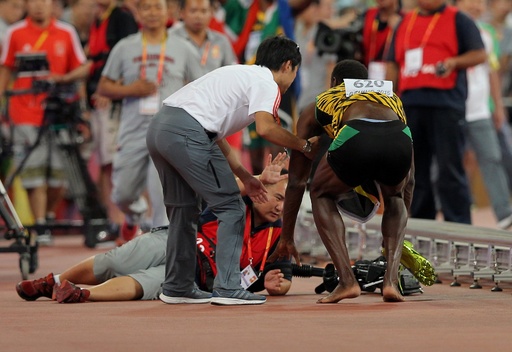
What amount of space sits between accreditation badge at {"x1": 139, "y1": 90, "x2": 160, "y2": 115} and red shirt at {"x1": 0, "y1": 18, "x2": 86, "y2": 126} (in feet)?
7.95

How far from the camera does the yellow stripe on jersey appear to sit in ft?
23.2

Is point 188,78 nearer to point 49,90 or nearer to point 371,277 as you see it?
point 49,90

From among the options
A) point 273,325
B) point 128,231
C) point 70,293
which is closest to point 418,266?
point 273,325

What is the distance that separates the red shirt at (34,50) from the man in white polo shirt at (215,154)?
18.8 ft

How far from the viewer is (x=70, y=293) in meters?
6.95

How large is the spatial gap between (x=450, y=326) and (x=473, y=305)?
3.37ft

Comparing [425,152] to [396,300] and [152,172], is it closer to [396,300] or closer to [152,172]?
[152,172]

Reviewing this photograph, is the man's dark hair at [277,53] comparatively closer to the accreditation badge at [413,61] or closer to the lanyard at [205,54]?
the accreditation badge at [413,61]

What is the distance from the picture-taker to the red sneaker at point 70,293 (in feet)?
22.8

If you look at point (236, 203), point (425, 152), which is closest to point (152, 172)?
point (425, 152)

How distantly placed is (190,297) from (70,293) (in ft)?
2.23

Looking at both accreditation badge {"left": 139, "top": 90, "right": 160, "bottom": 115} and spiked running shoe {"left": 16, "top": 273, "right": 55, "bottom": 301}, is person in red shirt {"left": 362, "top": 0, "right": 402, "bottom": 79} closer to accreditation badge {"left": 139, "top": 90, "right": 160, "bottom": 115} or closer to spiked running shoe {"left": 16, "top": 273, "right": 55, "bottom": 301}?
accreditation badge {"left": 139, "top": 90, "right": 160, "bottom": 115}

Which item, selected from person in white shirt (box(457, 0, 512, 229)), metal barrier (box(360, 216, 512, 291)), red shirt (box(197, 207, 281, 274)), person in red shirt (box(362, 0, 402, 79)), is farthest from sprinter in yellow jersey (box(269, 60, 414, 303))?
person in white shirt (box(457, 0, 512, 229))

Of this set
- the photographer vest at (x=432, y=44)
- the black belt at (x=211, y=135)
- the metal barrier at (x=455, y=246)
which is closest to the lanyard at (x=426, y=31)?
the photographer vest at (x=432, y=44)
